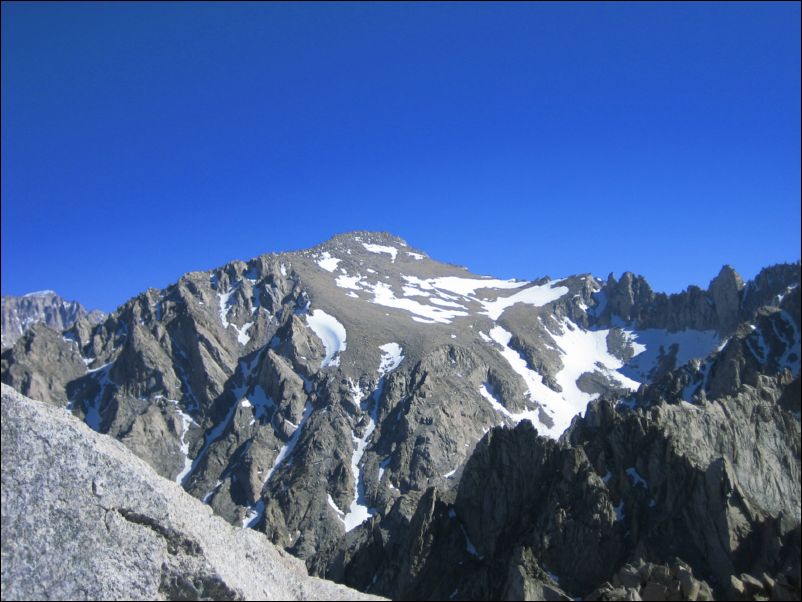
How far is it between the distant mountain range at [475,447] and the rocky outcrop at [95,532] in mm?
20237

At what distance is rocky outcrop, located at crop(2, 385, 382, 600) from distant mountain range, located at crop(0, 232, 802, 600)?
66.4 feet

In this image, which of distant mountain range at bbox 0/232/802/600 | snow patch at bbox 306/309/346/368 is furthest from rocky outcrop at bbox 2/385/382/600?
snow patch at bbox 306/309/346/368

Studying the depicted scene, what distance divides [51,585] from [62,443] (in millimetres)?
5550

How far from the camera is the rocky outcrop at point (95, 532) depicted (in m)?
24.5

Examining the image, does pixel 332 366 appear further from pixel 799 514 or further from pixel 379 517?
pixel 799 514

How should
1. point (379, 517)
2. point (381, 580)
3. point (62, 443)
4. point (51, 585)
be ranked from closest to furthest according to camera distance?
point (51, 585) < point (62, 443) < point (381, 580) < point (379, 517)

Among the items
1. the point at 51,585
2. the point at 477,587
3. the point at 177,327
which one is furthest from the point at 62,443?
the point at 177,327

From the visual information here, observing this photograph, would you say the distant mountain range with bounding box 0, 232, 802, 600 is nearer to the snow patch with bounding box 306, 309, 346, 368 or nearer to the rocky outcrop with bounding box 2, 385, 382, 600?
the snow patch with bounding box 306, 309, 346, 368

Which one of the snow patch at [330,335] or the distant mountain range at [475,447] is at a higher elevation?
the snow patch at [330,335]

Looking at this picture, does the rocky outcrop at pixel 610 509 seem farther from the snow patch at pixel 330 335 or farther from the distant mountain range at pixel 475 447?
the snow patch at pixel 330 335

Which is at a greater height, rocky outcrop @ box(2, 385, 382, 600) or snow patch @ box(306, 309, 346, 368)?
snow patch @ box(306, 309, 346, 368)

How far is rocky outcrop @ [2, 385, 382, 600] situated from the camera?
24453mm

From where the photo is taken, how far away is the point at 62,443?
88.1 ft

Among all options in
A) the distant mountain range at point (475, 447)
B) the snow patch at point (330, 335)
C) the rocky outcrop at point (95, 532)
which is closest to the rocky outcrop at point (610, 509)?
the distant mountain range at point (475, 447)
